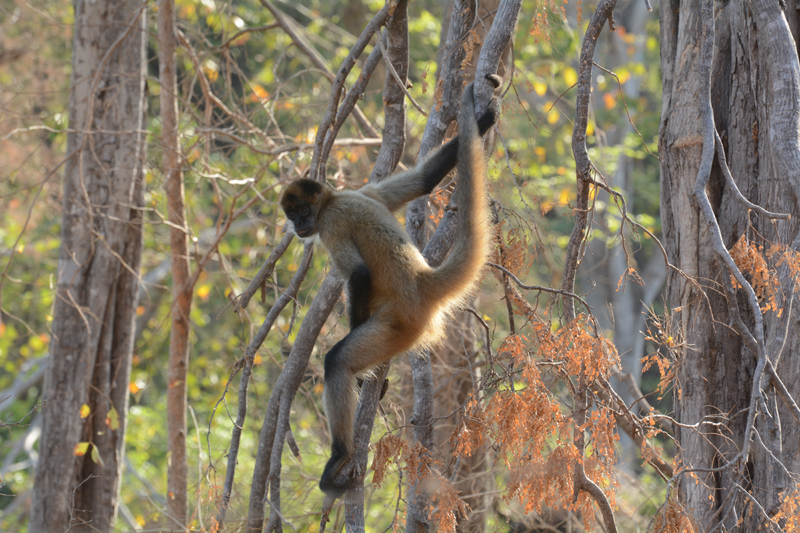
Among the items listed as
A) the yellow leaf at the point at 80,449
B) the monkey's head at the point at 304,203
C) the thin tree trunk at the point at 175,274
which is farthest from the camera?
the yellow leaf at the point at 80,449

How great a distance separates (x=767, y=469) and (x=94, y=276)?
5541mm

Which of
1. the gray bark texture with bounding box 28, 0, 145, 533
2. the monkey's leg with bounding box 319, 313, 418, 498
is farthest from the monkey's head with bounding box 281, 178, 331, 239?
the gray bark texture with bounding box 28, 0, 145, 533

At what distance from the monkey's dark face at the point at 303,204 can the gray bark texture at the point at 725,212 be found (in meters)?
1.98

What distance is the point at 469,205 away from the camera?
2.93 metres

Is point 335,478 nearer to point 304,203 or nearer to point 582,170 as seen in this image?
point 304,203

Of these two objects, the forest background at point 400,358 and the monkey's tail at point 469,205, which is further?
the monkey's tail at point 469,205

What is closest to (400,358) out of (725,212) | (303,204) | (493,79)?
(303,204)

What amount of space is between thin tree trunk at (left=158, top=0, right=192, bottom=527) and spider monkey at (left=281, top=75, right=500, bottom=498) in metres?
2.41

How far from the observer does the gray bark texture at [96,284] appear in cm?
570

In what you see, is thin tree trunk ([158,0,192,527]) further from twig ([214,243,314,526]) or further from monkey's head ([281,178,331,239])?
twig ([214,243,314,526])

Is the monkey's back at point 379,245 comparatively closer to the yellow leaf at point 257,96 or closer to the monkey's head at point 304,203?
the monkey's head at point 304,203

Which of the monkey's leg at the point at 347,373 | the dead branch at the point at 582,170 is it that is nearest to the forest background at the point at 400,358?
the dead branch at the point at 582,170

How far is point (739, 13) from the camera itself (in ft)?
11.2

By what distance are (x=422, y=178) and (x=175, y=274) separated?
3286 millimetres
